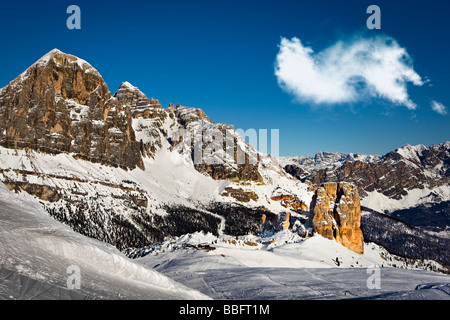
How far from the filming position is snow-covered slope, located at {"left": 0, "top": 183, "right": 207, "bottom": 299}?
10.5 m

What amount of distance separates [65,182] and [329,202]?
6069 inches

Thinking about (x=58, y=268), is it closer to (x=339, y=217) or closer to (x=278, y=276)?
(x=278, y=276)

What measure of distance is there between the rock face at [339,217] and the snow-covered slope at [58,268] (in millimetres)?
93555

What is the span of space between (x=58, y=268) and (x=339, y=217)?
4133 inches

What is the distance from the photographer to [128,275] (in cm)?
1358

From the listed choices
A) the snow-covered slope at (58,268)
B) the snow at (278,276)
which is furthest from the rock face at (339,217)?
the snow-covered slope at (58,268)

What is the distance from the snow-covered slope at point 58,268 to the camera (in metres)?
10.5

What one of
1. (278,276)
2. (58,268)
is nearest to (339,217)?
(278,276)

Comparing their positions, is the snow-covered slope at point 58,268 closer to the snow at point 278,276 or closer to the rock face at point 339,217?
the snow at point 278,276

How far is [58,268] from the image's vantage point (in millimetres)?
11836

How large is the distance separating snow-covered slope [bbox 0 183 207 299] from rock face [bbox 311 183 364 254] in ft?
307

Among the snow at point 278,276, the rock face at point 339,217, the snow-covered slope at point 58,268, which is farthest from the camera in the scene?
the rock face at point 339,217
